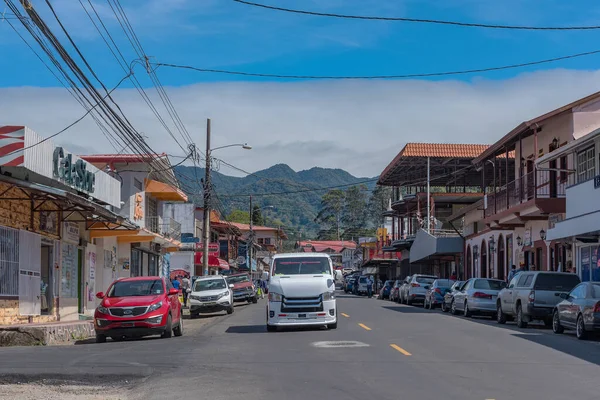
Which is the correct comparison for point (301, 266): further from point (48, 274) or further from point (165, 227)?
point (165, 227)

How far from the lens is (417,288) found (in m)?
44.1

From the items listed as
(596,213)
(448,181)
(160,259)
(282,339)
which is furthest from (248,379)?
(448,181)

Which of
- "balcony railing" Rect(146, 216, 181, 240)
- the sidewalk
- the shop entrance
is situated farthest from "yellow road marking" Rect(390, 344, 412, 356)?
"balcony railing" Rect(146, 216, 181, 240)

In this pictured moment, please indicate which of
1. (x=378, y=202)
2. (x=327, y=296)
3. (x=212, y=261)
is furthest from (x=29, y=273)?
(x=378, y=202)

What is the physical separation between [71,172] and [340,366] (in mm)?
14276

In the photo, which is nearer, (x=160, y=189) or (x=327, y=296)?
(x=327, y=296)

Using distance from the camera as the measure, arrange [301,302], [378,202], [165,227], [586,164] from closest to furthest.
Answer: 1. [301,302]
2. [586,164]
3. [165,227]
4. [378,202]

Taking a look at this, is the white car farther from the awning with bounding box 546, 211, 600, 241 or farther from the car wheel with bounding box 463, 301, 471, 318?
the awning with bounding box 546, 211, 600, 241

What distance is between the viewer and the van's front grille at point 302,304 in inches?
874

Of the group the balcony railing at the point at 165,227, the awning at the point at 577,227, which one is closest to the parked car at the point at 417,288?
the awning at the point at 577,227

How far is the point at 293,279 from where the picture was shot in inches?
891

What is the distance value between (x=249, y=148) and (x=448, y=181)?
1112 inches

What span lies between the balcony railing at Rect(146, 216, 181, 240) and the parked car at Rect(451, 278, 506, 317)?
65.9ft

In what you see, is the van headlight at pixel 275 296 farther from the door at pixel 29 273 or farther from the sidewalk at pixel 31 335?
the door at pixel 29 273
